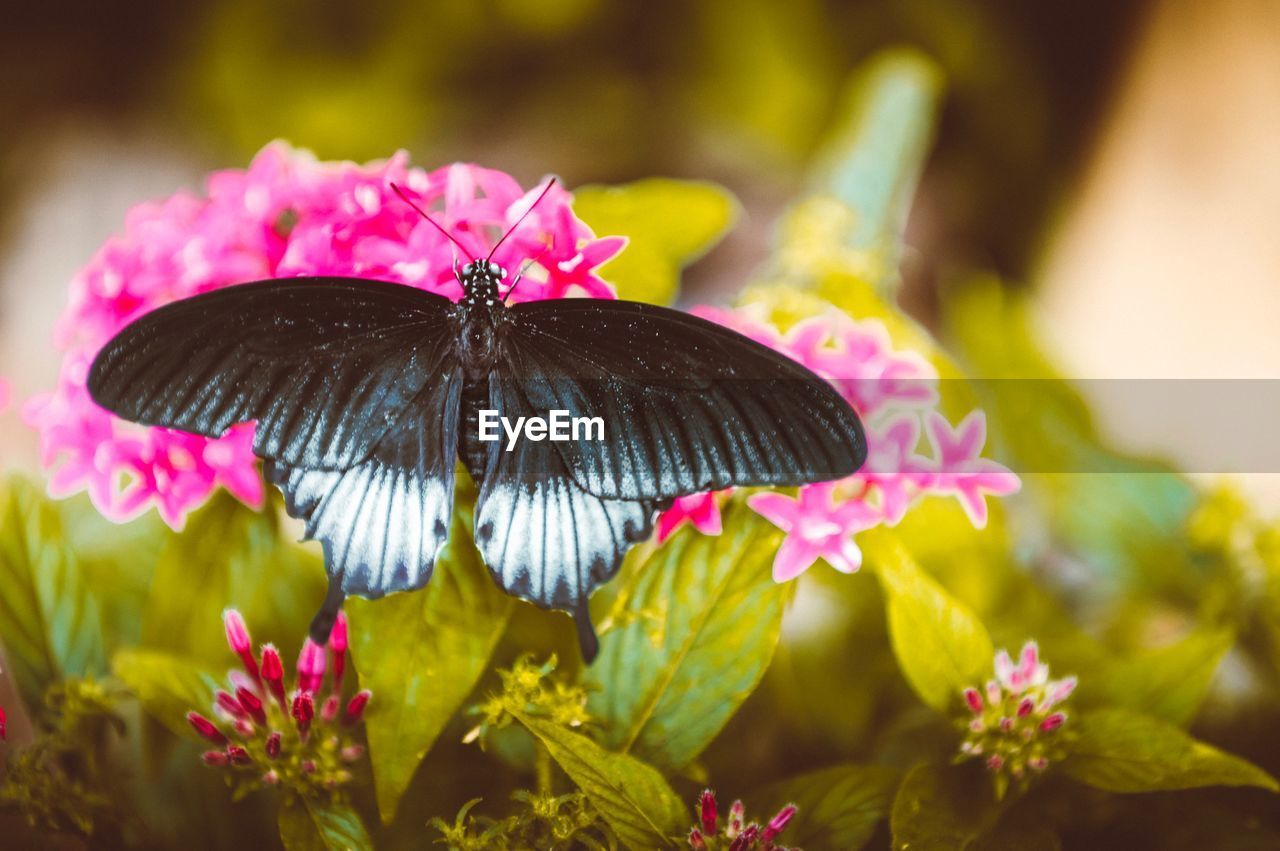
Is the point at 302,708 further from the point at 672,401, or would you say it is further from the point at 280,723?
the point at 672,401

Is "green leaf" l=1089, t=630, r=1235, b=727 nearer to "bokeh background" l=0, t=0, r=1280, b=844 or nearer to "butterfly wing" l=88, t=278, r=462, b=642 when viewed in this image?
"butterfly wing" l=88, t=278, r=462, b=642

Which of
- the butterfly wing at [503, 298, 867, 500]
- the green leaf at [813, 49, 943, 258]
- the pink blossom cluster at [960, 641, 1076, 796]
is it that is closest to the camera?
the butterfly wing at [503, 298, 867, 500]

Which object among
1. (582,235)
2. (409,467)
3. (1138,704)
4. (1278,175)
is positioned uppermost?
(1278,175)

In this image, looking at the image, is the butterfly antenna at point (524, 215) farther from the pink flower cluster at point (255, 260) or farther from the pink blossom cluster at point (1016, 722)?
the pink blossom cluster at point (1016, 722)

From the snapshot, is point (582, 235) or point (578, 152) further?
point (578, 152)

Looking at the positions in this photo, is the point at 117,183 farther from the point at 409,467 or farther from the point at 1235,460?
the point at 1235,460

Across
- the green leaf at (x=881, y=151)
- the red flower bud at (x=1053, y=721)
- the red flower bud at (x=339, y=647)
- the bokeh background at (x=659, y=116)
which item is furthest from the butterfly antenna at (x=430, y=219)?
the bokeh background at (x=659, y=116)

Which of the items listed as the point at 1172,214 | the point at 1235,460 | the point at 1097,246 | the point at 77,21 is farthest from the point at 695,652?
the point at 77,21

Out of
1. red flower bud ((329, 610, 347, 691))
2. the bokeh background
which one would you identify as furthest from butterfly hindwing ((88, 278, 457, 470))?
the bokeh background
